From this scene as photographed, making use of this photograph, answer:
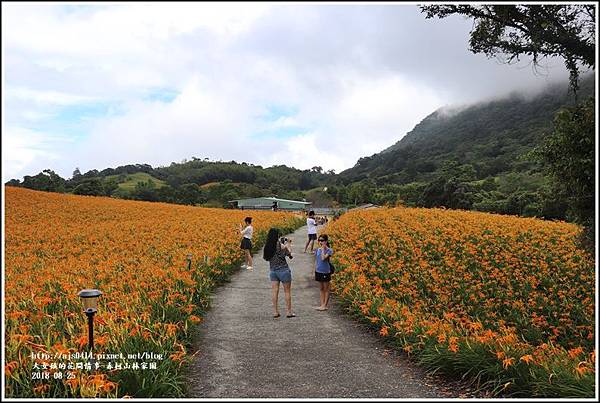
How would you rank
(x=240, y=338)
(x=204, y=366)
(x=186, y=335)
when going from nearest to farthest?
(x=204, y=366) < (x=186, y=335) < (x=240, y=338)

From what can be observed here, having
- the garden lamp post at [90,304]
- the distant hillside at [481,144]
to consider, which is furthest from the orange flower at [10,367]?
the distant hillside at [481,144]

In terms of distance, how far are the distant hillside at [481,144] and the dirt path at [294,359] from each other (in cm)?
5724

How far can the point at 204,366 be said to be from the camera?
583 cm

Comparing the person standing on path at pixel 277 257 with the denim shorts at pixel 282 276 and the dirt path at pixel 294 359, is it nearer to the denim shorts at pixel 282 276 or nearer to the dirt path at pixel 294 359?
the denim shorts at pixel 282 276

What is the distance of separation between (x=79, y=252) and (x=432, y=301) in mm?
10835

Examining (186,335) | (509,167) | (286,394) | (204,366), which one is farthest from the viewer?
(509,167)

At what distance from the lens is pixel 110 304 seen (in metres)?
7.24

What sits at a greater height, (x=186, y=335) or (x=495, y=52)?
(x=495, y=52)

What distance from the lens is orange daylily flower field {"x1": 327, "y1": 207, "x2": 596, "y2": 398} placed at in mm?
5219

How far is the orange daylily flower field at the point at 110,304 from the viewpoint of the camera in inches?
181

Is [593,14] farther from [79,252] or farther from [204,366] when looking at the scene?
[79,252]

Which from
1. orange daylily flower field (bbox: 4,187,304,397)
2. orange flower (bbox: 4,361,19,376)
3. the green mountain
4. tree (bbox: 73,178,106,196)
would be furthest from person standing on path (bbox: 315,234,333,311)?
tree (bbox: 73,178,106,196)

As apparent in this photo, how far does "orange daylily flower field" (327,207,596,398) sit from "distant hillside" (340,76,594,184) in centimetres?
4751

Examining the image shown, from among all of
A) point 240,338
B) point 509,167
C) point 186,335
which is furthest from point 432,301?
point 509,167
